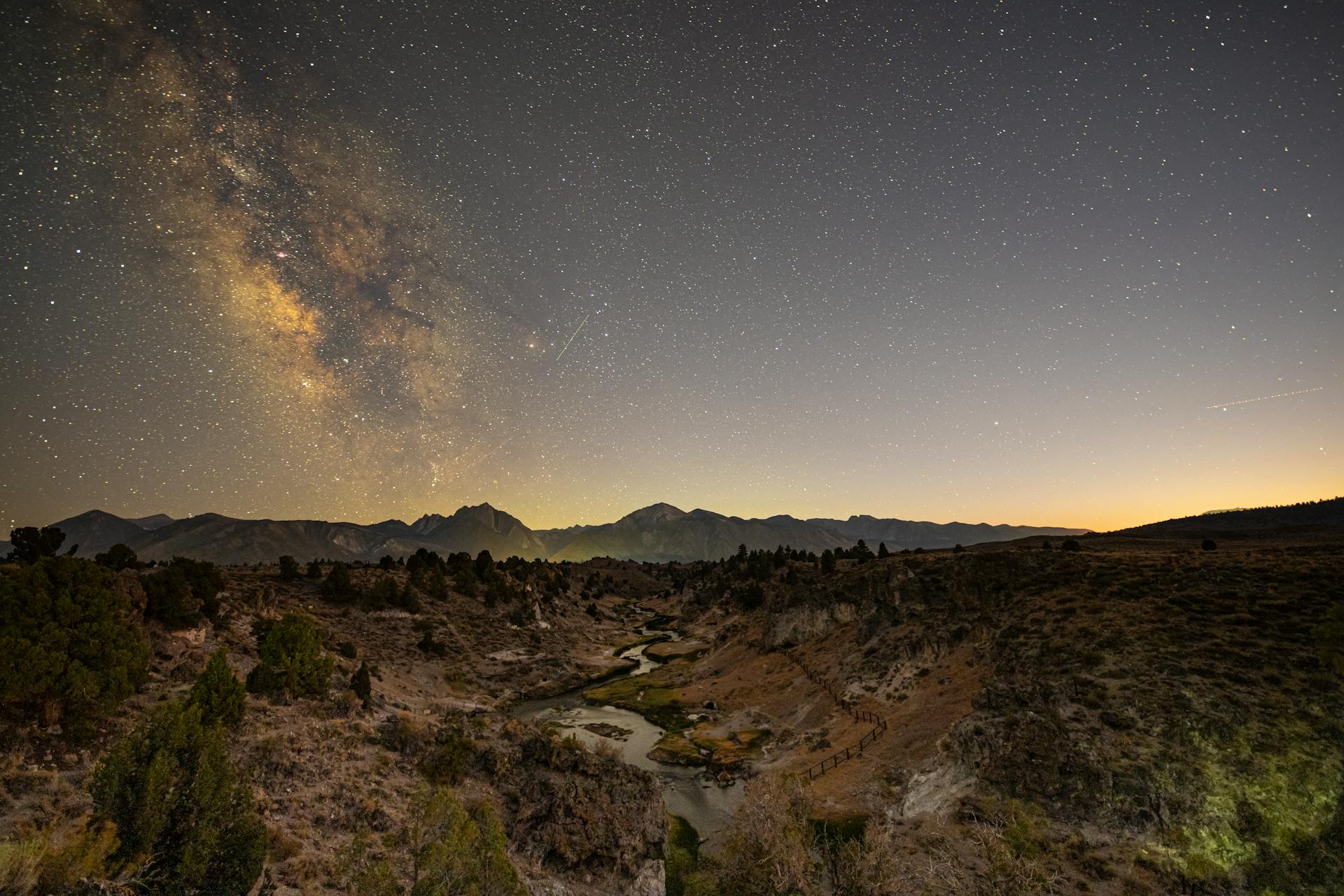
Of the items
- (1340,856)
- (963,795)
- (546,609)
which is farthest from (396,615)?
(1340,856)

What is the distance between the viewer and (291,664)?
41156 mm

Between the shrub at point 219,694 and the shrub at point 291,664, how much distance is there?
7476mm

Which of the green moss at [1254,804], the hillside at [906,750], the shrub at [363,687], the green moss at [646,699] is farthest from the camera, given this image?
the green moss at [646,699]

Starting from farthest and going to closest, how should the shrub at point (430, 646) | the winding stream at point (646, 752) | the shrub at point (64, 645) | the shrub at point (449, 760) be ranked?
1. the shrub at point (430, 646)
2. the winding stream at point (646, 752)
3. the shrub at point (449, 760)
4. the shrub at point (64, 645)

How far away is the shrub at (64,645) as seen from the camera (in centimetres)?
2638

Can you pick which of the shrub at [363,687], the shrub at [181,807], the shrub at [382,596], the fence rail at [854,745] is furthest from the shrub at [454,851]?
the shrub at [382,596]

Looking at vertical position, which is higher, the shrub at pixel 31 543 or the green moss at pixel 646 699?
the shrub at pixel 31 543

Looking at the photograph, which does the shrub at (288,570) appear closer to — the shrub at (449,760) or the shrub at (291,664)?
the shrub at (291,664)

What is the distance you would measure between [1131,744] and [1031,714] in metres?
5.76

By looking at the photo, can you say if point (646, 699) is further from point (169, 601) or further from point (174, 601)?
point (169, 601)

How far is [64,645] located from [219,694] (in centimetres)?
771

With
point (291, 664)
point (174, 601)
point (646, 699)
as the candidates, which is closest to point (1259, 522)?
point (646, 699)

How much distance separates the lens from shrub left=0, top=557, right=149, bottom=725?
26375 millimetres

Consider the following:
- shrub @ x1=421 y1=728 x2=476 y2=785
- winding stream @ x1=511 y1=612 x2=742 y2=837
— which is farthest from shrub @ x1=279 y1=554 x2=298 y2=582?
shrub @ x1=421 y1=728 x2=476 y2=785
